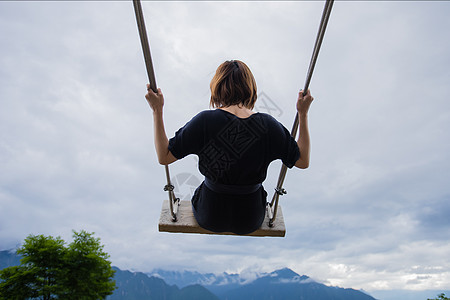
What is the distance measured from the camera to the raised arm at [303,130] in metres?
3.06

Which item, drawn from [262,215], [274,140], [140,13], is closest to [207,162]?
[274,140]

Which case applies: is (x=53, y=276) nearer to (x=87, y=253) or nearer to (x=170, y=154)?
(x=87, y=253)

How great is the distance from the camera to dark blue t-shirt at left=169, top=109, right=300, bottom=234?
284 centimetres

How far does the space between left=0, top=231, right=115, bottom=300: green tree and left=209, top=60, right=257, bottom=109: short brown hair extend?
2251 cm

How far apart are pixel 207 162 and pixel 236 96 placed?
555 millimetres

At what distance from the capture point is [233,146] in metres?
2.81

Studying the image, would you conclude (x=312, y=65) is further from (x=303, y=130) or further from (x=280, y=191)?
(x=280, y=191)

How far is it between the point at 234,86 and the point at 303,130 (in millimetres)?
658

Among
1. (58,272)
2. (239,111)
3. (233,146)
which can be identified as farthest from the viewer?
(58,272)

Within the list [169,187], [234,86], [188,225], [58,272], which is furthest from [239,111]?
[58,272]

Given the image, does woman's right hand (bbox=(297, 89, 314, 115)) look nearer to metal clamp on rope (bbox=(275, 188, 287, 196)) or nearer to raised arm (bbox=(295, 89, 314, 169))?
raised arm (bbox=(295, 89, 314, 169))

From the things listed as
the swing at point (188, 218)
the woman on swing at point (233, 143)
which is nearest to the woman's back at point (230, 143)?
the woman on swing at point (233, 143)

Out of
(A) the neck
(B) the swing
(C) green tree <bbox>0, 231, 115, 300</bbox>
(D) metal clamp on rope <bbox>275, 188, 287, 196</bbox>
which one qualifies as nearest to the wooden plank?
(B) the swing

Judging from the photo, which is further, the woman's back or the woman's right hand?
the woman's right hand
